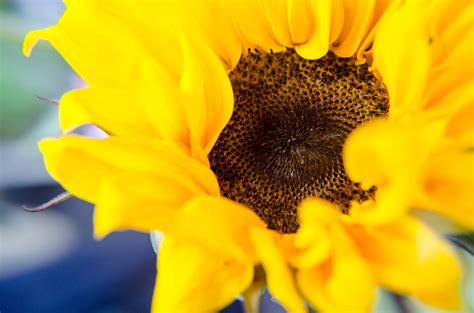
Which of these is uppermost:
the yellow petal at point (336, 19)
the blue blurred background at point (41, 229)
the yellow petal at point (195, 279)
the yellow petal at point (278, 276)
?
the yellow petal at point (336, 19)

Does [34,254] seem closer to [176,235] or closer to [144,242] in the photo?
[144,242]

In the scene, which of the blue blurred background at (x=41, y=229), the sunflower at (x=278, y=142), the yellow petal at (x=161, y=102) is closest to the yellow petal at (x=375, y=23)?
the sunflower at (x=278, y=142)

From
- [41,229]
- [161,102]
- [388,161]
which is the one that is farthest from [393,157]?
[41,229]

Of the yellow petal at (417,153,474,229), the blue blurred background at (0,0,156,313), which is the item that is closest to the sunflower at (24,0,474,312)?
the yellow petal at (417,153,474,229)

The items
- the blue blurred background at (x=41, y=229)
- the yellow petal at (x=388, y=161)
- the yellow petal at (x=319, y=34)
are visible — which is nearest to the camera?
the yellow petal at (x=388, y=161)

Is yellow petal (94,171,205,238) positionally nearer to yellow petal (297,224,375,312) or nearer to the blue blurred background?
yellow petal (297,224,375,312)

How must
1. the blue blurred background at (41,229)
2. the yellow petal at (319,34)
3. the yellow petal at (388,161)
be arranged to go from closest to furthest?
the yellow petal at (388,161)
the yellow petal at (319,34)
the blue blurred background at (41,229)

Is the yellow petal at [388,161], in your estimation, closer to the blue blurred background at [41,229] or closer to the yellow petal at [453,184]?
the yellow petal at [453,184]

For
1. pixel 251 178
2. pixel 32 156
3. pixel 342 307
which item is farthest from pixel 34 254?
pixel 342 307
